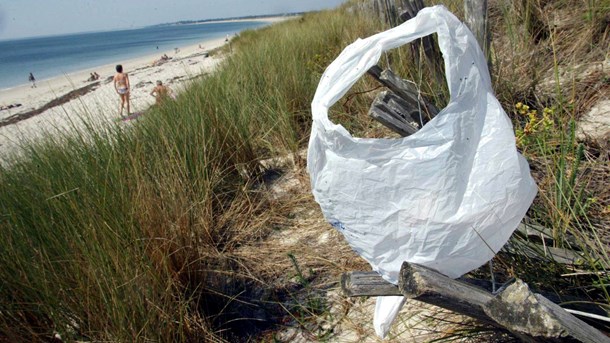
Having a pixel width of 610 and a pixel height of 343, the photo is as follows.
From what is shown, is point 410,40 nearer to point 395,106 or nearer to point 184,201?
point 395,106

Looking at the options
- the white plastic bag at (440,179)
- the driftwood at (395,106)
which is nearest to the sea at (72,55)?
the driftwood at (395,106)

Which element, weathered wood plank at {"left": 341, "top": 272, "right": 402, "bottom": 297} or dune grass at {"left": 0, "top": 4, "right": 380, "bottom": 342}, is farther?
dune grass at {"left": 0, "top": 4, "right": 380, "bottom": 342}

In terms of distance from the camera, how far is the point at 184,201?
7.25 feet

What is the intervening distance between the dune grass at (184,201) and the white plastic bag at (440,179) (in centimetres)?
38

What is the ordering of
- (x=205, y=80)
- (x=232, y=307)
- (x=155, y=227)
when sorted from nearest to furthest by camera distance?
(x=155, y=227) < (x=232, y=307) < (x=205, y=80)

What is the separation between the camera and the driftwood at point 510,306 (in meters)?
0.88

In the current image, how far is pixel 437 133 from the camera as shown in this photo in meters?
1.19

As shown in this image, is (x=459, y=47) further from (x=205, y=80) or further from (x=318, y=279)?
(x=205, y=80)

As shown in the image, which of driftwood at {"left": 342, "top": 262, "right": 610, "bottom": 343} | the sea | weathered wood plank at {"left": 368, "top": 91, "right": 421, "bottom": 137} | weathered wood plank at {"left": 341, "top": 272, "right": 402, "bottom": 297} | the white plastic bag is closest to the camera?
driftwood at {"left": 342, "top": 262, "right": 610, "bottom": 343}

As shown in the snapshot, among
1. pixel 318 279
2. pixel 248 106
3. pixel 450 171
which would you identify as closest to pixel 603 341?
pixel 450 171

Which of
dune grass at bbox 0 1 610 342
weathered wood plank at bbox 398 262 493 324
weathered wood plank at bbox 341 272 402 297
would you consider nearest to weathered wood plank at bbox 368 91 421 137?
dune grass at bbox 0 1 610 342

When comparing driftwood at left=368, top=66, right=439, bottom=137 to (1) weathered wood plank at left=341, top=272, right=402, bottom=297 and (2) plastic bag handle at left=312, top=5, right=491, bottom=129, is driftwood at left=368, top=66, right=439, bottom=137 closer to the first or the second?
(2) plastic bag handle at left=312, top=5, right=491, bottom=129

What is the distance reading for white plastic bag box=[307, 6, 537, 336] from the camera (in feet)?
3.77

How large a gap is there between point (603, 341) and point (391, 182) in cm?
60
